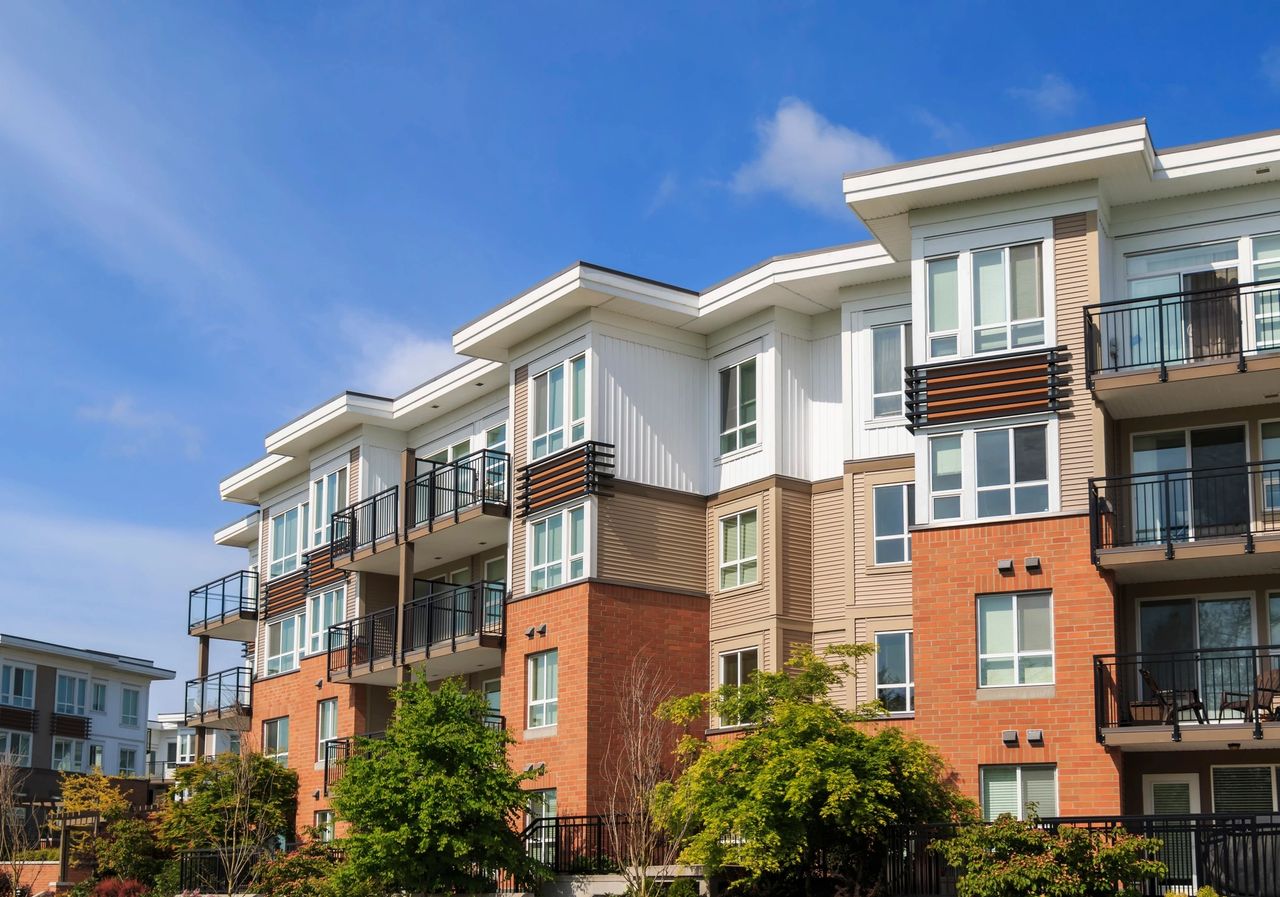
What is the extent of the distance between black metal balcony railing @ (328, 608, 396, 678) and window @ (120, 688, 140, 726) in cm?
3626

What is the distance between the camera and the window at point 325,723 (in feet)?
149

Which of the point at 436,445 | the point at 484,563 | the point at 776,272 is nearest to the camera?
the point at 776,272

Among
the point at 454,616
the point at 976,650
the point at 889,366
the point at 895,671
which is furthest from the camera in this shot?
the point at 454,616

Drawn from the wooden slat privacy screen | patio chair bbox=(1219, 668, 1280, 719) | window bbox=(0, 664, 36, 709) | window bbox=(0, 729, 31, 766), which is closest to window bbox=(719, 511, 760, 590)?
the wooden slat privacy screen

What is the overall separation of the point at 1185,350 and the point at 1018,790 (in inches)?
320

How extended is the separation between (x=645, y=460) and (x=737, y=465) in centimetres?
201

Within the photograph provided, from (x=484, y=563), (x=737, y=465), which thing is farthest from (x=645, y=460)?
(x=484, y=563)

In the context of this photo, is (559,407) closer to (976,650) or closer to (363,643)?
(363,643)

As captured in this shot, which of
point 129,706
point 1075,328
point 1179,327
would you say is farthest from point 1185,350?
point 129,706

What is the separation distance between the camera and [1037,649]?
1094 inches

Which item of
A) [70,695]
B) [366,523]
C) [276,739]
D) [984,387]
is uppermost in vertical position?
[984,387]

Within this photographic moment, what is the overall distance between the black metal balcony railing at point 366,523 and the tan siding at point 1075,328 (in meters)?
19.1

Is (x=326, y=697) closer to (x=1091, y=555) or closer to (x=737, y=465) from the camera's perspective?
(x=737, y=465)

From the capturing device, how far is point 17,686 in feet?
226
